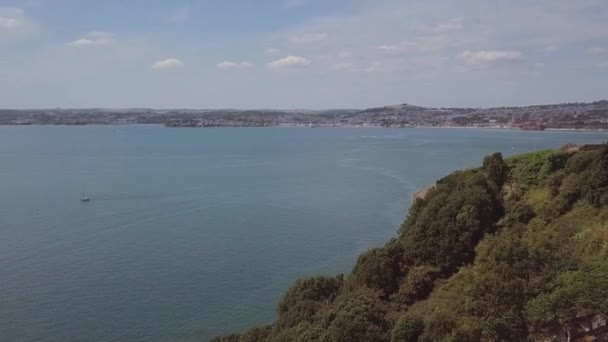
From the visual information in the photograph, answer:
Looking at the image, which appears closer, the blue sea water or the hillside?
the hillside

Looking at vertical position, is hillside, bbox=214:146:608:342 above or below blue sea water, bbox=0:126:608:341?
above

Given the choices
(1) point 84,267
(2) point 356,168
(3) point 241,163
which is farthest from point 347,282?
(3) point 241,163

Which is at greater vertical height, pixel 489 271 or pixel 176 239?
pixel 489 271

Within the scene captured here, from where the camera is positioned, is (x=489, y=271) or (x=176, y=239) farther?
(x=176, y=239)
